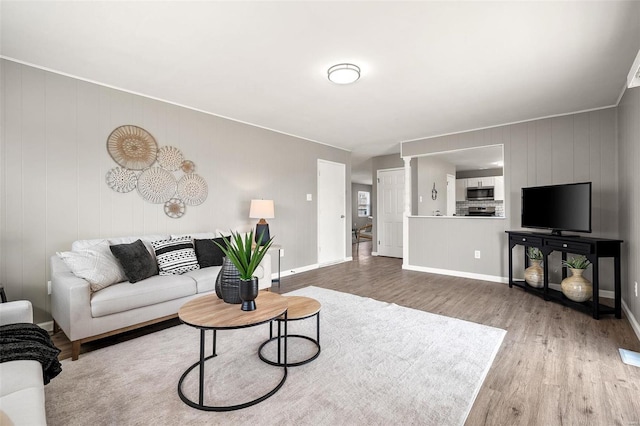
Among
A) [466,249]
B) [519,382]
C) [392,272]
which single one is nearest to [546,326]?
[519,382]

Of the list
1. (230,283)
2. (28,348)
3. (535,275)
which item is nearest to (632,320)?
(535,275)

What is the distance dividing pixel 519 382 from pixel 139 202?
3.72 m

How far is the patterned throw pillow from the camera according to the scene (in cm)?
294

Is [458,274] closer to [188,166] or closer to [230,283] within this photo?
[230,283]

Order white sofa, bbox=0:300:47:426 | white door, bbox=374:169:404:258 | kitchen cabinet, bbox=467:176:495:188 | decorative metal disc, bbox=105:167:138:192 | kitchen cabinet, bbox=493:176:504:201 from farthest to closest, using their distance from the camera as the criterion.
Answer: kitchen cabinet, bbox=467:176:495:188 → kitchen cabinet, bbox=493:176:504:201 → white door, bbox=374:169:404:258 → decorative metal disc, bbox=105:167:138:192 → white sofa, bbox=0:300:47:426

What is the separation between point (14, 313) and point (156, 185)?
1894mm

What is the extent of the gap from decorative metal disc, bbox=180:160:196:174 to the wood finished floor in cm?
177

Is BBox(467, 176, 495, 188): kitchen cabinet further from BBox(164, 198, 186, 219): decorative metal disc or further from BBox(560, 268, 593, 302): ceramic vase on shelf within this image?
BBox(164, 198, 186, 219): decorative metal disc

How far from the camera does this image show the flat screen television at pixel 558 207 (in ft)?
10.8

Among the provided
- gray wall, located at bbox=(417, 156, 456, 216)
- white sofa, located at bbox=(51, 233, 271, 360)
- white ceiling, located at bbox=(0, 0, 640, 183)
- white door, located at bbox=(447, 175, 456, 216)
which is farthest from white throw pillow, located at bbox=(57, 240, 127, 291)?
white door, located at bbox=(447, 175, 456, 216)

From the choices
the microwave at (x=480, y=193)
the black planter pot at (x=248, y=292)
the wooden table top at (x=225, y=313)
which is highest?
the microwave at (x=480, y=193)

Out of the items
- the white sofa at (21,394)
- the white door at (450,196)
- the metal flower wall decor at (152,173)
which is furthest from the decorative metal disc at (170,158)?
the white door at (450,196)

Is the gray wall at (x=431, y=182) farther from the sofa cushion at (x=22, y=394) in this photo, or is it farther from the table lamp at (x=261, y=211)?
the sofa cushion at (x=22, y=394)

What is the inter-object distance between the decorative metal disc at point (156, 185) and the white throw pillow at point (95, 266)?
2.78ft
